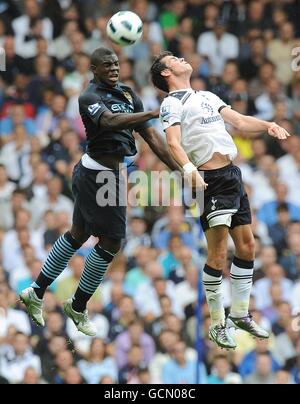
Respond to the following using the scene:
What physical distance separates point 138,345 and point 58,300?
1.30m

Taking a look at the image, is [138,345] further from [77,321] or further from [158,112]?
[158,112]

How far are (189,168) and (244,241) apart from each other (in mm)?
1227

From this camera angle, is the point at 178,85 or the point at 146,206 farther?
the point at 146,206

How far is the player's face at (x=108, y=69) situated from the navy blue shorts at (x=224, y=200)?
4.26ft

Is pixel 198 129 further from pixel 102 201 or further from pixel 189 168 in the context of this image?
pixel 102 201

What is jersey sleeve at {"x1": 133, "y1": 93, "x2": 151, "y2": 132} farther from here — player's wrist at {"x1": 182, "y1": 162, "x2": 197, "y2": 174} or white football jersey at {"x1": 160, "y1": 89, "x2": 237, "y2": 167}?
player's wrist at {"x1": 182, "y1": 162, "x2": 197, "y2": 174}

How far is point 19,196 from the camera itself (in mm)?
17719

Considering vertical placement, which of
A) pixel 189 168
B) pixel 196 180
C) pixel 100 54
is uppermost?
pixel 100 54

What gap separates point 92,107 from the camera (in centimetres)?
1164

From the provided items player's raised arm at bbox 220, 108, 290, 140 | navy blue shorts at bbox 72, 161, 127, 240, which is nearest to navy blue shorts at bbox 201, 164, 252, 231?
player's raised arm at bbox 220, 108, 290, 140

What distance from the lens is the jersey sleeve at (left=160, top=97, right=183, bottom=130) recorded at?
11.4 metres

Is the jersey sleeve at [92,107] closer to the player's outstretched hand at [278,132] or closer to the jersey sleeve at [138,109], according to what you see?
the jersey sleeve at [138,109]

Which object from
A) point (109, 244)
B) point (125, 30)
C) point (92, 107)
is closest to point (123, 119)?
point (92, 107)

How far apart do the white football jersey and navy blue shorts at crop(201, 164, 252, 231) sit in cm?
18
